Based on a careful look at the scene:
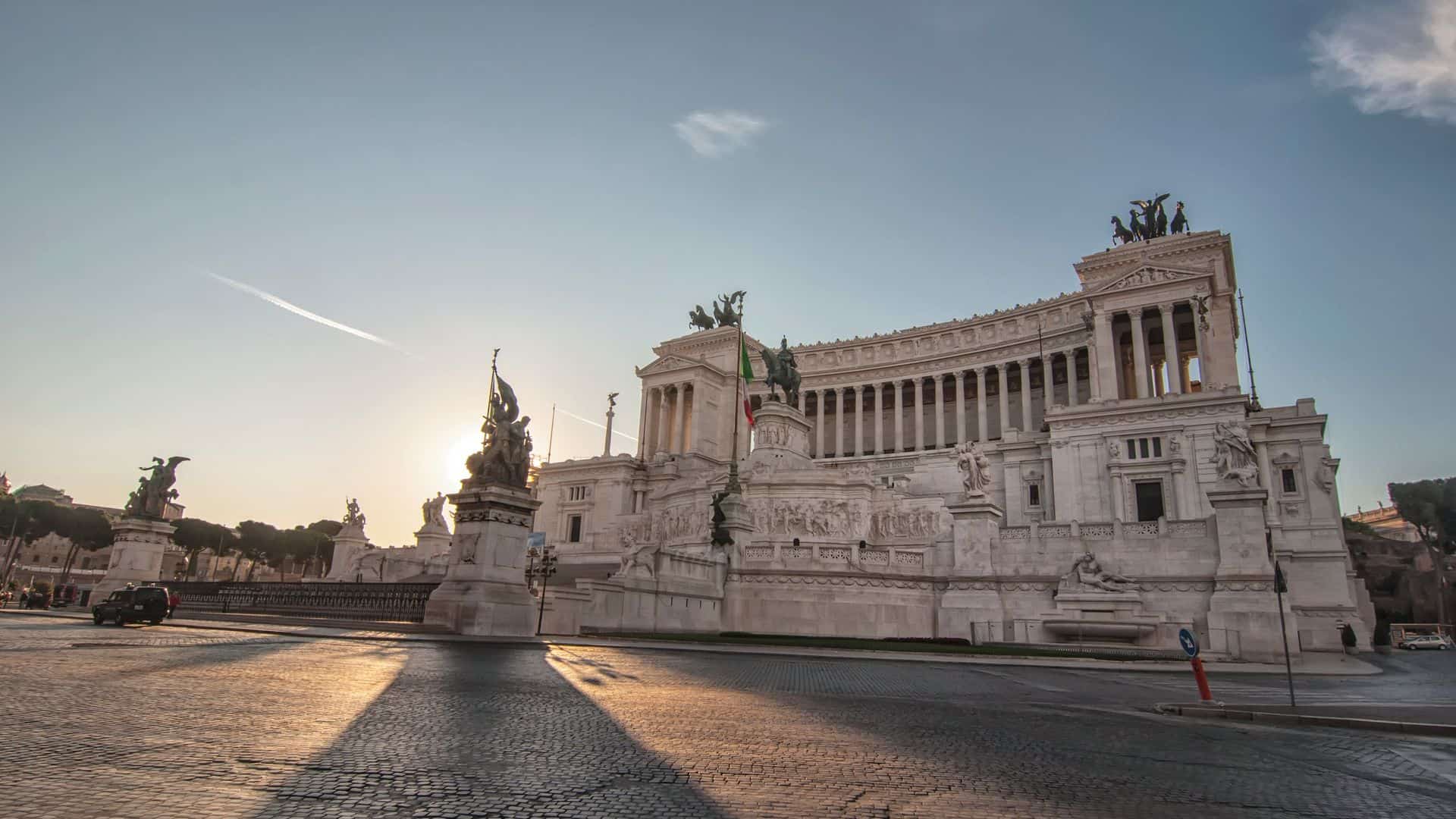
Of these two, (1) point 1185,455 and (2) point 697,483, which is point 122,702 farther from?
(1) point 1185,455

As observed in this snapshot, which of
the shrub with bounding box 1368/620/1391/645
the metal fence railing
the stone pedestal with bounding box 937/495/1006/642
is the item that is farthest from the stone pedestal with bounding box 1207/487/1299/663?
the shrub with bounding box 1368/620/1391/645

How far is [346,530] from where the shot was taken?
56.9 metres

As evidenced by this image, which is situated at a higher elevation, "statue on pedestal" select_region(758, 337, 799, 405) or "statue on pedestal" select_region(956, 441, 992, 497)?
"statue on pedestal" select_region(758, 337, 799, 405)

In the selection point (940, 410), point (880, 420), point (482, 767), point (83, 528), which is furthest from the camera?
point (880, 420)

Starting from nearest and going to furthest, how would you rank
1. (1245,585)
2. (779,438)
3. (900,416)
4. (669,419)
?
(1245,585), (779,438), (900,416), (669,419)

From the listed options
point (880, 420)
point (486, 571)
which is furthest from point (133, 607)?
point (880, 420)

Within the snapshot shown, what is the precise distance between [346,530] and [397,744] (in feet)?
182

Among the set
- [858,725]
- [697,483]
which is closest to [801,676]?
[858,725]

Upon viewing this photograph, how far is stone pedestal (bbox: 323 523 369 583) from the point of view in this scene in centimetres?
5484

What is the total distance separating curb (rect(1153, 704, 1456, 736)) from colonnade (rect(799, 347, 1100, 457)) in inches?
2370

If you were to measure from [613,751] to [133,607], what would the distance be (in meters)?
24.4

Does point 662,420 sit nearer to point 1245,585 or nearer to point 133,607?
point 133,607

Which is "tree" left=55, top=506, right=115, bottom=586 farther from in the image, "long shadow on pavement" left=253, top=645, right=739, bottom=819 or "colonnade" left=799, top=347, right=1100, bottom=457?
A: "long shadow on pavement" left=253, top=645, right=739, bottom=819

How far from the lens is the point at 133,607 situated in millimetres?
24594
